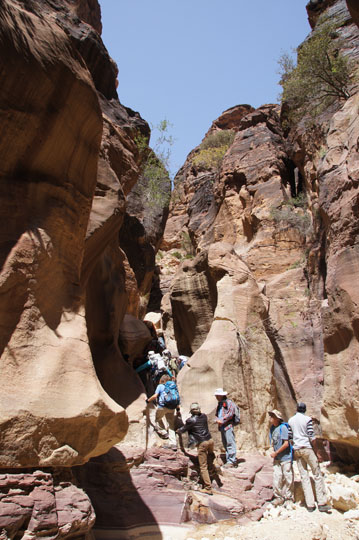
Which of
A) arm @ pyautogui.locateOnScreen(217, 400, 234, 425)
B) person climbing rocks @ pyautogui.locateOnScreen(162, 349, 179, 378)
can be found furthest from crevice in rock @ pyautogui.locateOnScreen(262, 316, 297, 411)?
arm @ pyautogui.locateOnScreen(217, 400, 234, 425)

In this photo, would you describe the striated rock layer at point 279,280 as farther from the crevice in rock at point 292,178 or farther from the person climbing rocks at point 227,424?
the person climbing rocks at point 227,424

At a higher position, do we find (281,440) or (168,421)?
(168,421)

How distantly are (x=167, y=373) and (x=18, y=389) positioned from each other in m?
5.17

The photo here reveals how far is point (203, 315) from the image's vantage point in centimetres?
1448

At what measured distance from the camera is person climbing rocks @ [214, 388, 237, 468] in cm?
807

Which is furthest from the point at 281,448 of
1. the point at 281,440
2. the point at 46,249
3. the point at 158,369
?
the point at 46,249

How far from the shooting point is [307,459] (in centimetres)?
659

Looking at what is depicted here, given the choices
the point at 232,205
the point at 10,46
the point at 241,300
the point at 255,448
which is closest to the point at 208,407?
the point at 255,448

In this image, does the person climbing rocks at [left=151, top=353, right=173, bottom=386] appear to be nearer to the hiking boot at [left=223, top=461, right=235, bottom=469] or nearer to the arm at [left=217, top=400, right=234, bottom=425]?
the arm at [left=217, top=400, right=234, bottom=425]

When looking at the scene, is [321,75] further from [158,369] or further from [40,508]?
[40,508]

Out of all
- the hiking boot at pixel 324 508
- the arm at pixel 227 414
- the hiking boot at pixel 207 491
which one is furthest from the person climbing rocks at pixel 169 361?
the hiking boot at pixel 324 508

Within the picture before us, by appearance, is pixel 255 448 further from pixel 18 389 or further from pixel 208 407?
pixel 18 389

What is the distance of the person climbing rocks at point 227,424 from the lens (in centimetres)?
807

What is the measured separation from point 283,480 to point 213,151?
30.4 m
